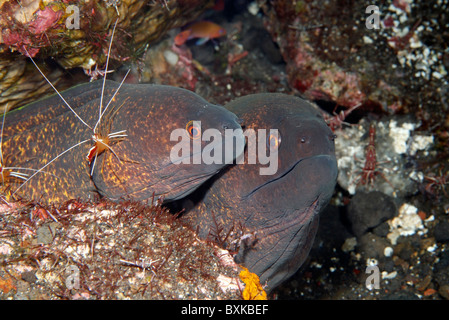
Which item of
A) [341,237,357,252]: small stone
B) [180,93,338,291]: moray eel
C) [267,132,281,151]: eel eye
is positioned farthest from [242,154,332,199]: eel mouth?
[341,237,357,252]: small stone

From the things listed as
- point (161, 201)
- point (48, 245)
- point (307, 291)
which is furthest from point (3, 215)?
point (307, 291)

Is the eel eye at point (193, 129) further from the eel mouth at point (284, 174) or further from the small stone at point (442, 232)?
the small stone at point (442, 232)

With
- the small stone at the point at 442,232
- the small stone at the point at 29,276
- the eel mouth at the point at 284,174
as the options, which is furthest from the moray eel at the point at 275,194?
the small stone at the point at 442,232

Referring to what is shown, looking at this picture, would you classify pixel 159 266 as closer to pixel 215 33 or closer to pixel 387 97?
pixel 387 97

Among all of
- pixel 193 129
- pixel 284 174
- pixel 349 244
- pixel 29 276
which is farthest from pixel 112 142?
pixel 349 244

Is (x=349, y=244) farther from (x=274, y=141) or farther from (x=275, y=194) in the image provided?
(x=274, y=141)

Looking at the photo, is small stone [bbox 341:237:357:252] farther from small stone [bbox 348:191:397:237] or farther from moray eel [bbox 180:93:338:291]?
moray eel [bbox 180:93:338:291]
